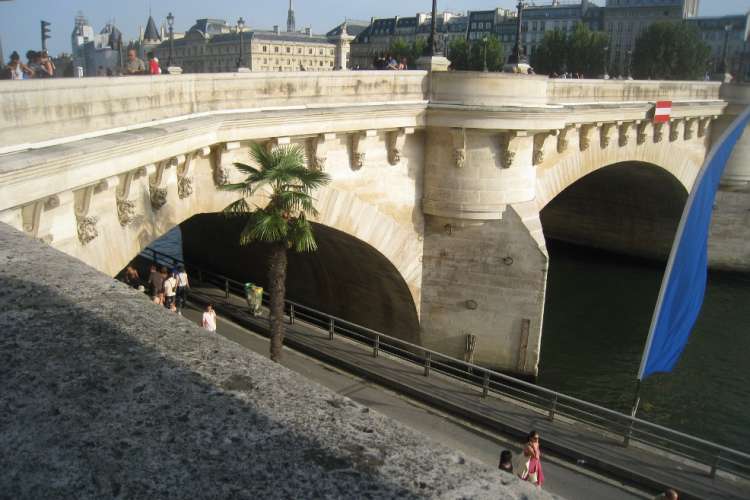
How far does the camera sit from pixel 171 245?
37219 mm

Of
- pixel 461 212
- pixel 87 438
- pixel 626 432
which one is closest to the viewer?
pixel 87 438

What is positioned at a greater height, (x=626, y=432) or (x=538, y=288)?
(x=538, y=288)

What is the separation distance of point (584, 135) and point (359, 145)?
386 inches

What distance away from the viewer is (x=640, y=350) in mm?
23766

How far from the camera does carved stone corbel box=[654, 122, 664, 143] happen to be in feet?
89.9

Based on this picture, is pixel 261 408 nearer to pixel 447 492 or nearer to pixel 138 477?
pixel 138 477

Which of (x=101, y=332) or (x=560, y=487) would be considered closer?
(x=101, y=332)

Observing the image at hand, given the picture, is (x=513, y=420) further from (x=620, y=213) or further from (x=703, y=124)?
(x=620, y=213)

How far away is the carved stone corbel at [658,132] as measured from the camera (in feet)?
89.9

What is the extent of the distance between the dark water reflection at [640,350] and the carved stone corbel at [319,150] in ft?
32.0

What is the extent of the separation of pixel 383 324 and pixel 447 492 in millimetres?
18158

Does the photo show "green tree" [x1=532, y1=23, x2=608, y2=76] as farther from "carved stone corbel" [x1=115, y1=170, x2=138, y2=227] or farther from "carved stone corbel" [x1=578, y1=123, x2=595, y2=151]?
"carved stone corbel" [x1=115, y1=170, x2=138, y2=227]

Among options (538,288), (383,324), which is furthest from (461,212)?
(383,324)

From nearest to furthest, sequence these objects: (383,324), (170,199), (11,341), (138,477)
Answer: (138,477) < (11,341) < (170,199) < (383,324)
